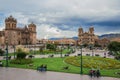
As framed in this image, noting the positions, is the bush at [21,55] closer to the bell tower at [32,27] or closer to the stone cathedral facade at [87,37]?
the bell tower at [32,27]

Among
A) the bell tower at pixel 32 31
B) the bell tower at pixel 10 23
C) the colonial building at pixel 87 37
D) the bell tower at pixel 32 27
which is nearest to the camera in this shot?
the bell tower at pixel 10 23

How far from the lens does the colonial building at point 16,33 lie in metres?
137

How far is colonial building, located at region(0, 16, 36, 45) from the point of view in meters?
137

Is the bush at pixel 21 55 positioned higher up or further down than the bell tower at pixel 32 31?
further down

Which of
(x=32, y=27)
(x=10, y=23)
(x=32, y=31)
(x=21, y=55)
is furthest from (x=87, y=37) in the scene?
(x=21, y=55)

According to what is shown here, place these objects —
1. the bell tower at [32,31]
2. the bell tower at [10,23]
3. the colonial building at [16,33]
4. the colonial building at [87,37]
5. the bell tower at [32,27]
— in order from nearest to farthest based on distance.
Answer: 1. the colonial building at [16,33]
2. the bell tower at [10,23]
3. the bell tower at [32,31]
4. the bell tower at [32,27]
5. the colonial building at [87,37]

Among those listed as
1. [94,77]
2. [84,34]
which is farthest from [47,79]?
[84,34]

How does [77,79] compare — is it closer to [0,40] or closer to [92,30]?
[0,40]

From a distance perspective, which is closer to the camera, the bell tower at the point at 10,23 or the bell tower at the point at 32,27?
the bell tower at the point at 10,23

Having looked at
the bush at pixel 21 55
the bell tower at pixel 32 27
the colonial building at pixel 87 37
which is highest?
the bell tower at pixel 32 27

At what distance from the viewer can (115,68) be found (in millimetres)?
37031

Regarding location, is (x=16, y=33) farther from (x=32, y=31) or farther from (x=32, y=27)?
(x=32, y=27)

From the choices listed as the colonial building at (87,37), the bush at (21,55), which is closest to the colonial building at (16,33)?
the colonial building at (87,37)

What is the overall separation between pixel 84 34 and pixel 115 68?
144074 millimetres
